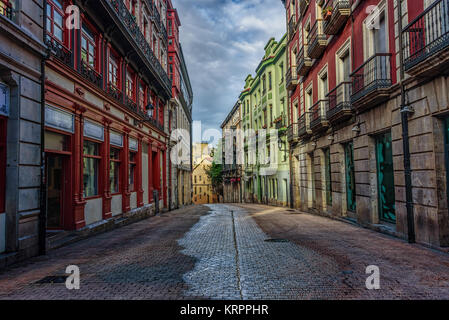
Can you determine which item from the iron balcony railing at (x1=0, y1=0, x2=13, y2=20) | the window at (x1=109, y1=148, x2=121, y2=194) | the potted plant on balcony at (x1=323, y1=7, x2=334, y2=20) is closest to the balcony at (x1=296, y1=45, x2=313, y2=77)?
the potted plant on balcony at (x1=323, y1=7, x2=334, y2=20)

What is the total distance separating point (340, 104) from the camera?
12758mm

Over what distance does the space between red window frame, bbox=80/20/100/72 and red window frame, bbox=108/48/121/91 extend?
3.62ft

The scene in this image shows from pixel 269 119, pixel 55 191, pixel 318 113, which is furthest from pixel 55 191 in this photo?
pixel 269 119

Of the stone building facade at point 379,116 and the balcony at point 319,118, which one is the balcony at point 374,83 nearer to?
the stone building facade at point 379,116

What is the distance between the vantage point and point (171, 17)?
28875 mm

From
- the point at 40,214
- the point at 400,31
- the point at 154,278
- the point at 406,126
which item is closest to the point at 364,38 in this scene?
the point at 400,31

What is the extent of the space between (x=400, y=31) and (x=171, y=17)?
24246 mm

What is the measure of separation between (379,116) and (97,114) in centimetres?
981

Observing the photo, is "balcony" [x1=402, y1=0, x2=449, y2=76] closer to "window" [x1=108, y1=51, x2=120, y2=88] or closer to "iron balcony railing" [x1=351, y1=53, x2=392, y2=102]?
"iron balcony railing" [x1=351, y1=53, x2=392, y2=102]

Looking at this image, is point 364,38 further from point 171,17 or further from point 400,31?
point 171,17

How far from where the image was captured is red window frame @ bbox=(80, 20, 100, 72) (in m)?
11.0

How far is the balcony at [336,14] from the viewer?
1250 centimetres

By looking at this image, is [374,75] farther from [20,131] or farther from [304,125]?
[20,131]

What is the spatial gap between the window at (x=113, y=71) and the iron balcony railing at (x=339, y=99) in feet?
30.9
